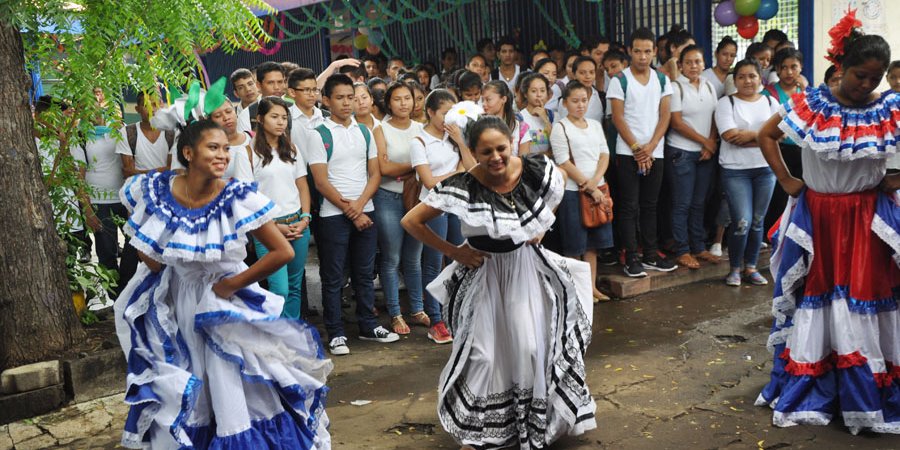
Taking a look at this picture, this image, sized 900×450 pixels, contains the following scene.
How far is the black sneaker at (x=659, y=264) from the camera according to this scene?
8414 mm

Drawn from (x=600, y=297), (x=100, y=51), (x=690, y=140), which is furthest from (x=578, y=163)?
(x=100, y=51)

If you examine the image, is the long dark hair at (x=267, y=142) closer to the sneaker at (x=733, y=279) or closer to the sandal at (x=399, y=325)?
the sandal at (x=399, y=325)

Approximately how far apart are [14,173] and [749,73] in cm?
581

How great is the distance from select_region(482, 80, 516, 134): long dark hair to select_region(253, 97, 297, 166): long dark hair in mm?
1545

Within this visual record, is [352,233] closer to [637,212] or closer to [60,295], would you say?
[60,295]

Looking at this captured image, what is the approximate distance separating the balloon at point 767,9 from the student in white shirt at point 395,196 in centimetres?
503

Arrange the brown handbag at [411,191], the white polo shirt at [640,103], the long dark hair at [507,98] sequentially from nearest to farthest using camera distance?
the long dark hair at [507,98] → the brown handbag at [411,191] → the white polo shirt at [640,103]

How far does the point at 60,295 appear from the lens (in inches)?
236

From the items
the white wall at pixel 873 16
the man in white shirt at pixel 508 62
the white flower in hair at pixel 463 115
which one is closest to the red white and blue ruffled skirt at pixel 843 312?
the white flower in hair at pixel 463 115

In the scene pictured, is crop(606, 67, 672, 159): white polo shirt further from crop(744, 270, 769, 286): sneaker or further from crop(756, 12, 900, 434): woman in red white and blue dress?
crop(756, 12, 900, 434): woman in red white and blue dress

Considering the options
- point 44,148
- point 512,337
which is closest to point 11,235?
point 44,148

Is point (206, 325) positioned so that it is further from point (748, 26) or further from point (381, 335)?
point (748, 26)

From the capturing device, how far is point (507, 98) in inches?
280

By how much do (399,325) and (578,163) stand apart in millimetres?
1975
